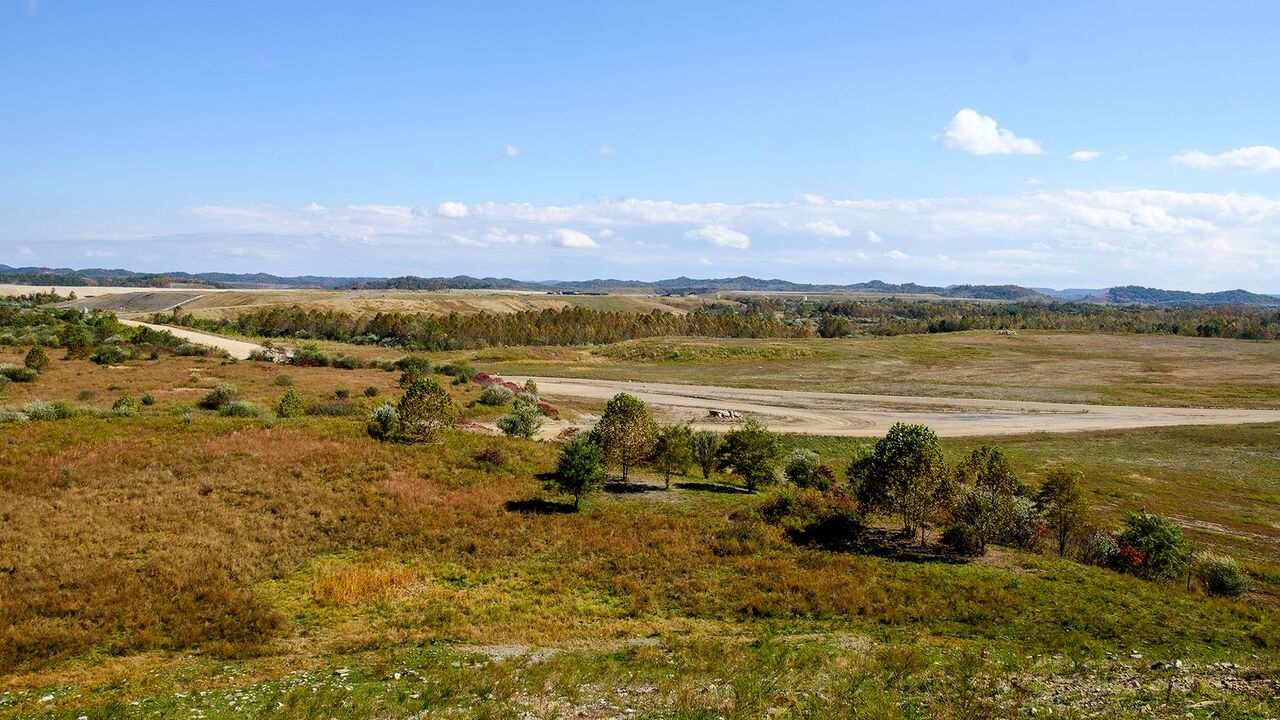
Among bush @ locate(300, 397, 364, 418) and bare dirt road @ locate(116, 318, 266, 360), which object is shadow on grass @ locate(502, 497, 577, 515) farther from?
bare dirt road @ locate(116, 318, 266, 360)

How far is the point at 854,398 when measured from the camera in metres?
87.3

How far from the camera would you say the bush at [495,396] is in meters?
63.5

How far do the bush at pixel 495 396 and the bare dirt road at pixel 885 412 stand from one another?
15.0 metres

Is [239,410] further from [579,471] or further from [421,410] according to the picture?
[579,471]

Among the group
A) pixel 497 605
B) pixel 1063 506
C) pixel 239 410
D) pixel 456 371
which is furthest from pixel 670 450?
pixel 456 371

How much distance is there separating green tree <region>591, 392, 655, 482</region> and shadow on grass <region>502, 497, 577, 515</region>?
5161mm

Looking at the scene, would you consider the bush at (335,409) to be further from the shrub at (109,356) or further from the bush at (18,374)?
the shrub at (109,356)

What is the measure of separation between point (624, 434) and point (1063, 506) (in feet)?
69.9

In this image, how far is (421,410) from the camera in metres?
40.5

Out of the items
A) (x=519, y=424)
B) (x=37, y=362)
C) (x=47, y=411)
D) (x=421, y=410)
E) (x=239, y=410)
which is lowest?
(x=519, y=424)

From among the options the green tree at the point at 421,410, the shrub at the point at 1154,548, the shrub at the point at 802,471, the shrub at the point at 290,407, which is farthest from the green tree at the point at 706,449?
the shrub at the point at 290,407

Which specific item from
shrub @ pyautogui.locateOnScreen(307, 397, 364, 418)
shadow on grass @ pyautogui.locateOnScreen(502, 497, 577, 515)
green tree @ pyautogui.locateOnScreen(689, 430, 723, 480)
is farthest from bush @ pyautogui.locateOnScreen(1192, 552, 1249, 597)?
shrub @ pyautogui.locateOnScreen(307, 397, 364, 418)

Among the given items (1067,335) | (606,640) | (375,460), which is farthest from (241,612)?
(1067,335)

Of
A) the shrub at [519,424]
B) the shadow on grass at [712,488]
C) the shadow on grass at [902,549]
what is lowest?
the shadow on grass at [712,488]
